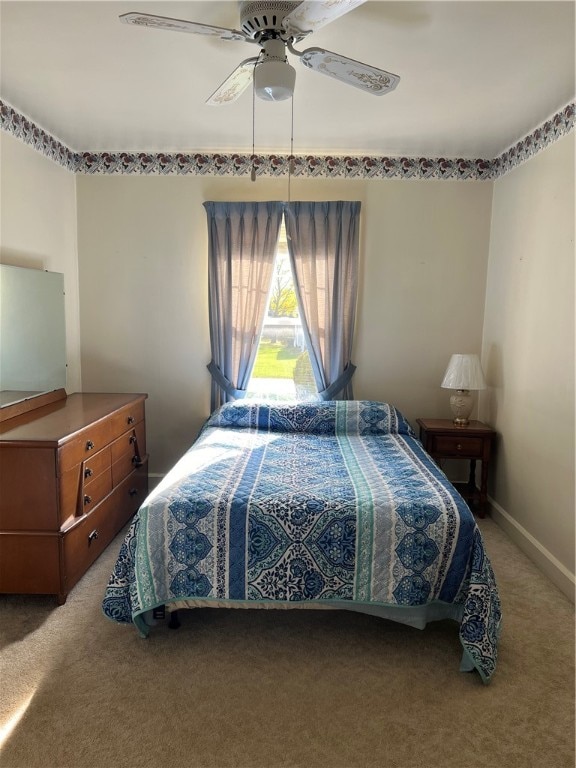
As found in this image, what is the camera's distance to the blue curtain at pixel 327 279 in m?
3.59

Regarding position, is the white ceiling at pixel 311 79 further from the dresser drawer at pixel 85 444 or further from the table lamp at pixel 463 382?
the dresser drawer at pixel 85 444

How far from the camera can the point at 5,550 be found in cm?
230

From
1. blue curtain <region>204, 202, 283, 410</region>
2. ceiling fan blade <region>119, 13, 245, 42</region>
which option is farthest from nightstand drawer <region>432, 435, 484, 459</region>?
ceiling fan blade <region>119, 13, 245, 42</region>

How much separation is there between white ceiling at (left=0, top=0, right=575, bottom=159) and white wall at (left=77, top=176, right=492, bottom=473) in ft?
1.01

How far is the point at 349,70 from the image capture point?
6.18ft

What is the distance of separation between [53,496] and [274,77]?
6.57ft

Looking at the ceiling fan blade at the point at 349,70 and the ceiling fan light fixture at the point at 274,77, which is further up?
the ceiling fan blade at the point at 349,70

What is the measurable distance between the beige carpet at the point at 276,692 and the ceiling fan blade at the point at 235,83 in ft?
7.80

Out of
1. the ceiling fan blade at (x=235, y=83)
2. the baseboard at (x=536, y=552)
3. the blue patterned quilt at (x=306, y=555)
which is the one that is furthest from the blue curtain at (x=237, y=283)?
the baseboard at (x=536, y=552)

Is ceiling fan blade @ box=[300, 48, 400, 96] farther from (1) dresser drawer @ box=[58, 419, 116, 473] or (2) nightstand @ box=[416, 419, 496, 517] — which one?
(2) nightstand @ box=[416, 419, 496, 517]

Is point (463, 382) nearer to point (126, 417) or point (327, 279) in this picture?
point (327, 279)

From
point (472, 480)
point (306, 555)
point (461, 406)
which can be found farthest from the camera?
point (472, 480)

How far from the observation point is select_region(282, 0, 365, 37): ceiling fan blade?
154 centimetres

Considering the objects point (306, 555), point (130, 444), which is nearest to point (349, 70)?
point (306, 555)
